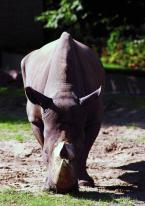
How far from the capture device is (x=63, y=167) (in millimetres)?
6539

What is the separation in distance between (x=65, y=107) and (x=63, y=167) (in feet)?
2.29

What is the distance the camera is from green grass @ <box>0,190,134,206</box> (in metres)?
6.76

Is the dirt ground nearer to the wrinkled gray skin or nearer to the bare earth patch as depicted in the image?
the bare earth patch

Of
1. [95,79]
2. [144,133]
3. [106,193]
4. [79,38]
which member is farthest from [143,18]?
[106,193]

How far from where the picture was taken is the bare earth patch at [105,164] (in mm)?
7773

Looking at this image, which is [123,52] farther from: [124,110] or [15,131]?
[15,131]

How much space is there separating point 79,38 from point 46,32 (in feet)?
3.71

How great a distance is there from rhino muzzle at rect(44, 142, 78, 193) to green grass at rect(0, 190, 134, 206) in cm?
16

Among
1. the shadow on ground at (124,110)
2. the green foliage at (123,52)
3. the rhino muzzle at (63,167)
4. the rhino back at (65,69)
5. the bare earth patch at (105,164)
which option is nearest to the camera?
the rhino muzzle at (63,167)

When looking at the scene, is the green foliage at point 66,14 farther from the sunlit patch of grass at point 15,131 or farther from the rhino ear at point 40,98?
the rhino ear at point 40,98

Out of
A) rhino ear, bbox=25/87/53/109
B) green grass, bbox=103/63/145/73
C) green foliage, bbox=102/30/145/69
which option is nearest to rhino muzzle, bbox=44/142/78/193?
rhino ear, bbox=25/87/53/109

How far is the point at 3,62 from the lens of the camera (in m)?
19.2

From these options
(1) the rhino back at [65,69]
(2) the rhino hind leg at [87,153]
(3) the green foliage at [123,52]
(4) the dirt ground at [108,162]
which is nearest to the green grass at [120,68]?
(3) the green foliage at [123,52]

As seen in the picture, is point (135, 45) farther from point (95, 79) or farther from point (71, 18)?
point (95, 79)
